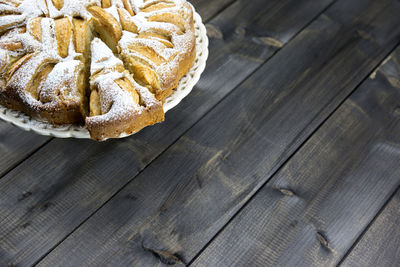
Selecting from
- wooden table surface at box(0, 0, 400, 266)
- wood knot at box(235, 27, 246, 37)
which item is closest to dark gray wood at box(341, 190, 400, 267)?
wooden table surface at box(0, 0, 400, 266)

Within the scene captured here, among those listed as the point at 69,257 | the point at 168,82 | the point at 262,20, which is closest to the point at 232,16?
the point at 262,20

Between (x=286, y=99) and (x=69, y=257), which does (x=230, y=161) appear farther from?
(x=69, y=257)

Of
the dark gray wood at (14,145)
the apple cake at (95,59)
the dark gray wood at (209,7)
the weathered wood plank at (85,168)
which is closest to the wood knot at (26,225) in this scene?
the weathered wood plank at (85,168)

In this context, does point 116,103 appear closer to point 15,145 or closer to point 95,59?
point 95,59

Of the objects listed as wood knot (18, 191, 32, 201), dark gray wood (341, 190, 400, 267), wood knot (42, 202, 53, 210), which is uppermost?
dark gray wood (341, 190, 400, 267)

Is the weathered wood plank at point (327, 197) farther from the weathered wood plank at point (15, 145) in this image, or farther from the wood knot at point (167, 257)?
the weathered wood plank at point (15, 145)

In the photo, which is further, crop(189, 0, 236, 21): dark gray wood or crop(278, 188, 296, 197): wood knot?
crop(189, 0, 236, 21): dark gray wood

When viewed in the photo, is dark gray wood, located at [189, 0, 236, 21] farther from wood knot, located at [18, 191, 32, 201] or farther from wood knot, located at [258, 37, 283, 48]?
wood knot, located at [18, 191, 32, 201]
